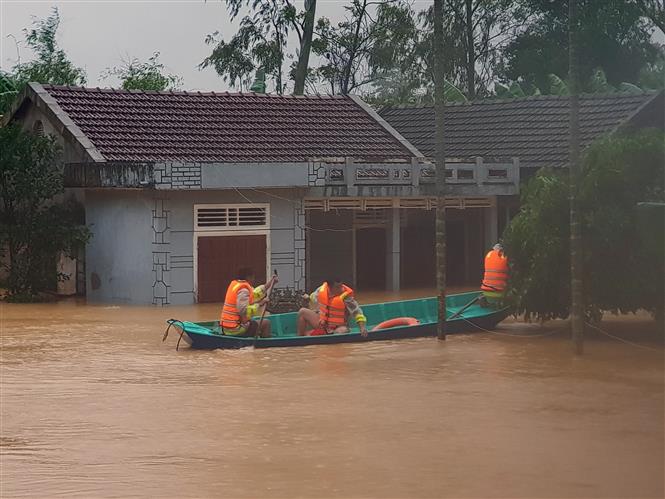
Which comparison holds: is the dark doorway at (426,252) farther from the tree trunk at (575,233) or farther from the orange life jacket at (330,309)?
the tree trunk at (575,233)

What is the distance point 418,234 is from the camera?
3269 centimetres

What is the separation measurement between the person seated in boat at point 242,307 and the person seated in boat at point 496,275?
421 centimetres

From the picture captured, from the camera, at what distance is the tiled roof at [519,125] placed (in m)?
32.0

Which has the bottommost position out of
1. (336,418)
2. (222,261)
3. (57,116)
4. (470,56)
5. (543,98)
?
(336,418)

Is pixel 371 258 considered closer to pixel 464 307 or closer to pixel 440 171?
pixel 464 307

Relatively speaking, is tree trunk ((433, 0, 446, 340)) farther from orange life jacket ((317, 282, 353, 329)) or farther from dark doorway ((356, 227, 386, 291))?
dark doorway ((356, 227, 386, 291))

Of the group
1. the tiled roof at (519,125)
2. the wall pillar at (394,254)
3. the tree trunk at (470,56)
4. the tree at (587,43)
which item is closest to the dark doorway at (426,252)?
the wall pillar at (394,254)

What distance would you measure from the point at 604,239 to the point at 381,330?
3803 mm

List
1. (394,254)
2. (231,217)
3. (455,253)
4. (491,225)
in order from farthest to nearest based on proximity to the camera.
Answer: (455,253)
(491,225)
(394,254)
(231,217)

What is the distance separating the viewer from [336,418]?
14812mm

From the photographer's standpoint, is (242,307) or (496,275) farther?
(496,275)

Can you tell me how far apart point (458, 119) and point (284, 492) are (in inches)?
989

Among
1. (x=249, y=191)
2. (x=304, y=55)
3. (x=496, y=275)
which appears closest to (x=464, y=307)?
(x=496, y=275)

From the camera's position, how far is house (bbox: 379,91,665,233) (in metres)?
31.8
